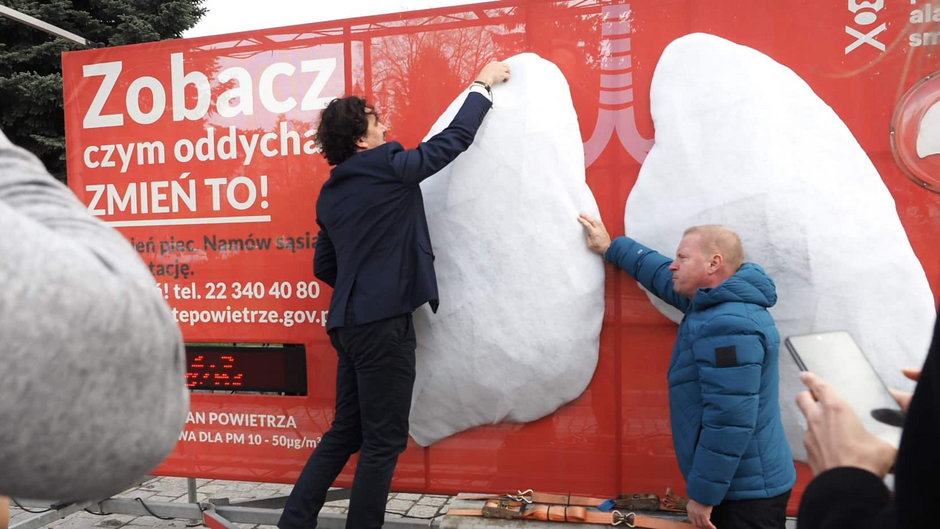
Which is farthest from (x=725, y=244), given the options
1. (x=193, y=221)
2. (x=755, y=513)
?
(x=193, y=221)

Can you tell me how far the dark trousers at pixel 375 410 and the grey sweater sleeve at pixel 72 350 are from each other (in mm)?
1970

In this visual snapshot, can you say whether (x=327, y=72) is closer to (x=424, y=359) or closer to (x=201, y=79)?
(x=201, y=79)

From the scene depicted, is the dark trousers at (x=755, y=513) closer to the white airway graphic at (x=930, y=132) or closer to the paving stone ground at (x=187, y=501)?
the white airway graphic at (x=930, y=132)

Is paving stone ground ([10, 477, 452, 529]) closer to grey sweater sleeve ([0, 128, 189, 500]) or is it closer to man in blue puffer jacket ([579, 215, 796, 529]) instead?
man in blue puffer jacket ([579, 215, 796, 529])

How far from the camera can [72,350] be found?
514mm

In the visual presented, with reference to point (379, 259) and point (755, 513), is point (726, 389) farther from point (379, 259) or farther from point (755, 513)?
point (379, 259)

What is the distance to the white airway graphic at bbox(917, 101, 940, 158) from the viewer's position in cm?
234

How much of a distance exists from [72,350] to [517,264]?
2233mm

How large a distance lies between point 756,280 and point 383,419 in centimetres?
152

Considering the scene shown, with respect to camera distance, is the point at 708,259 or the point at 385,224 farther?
the point at 385,224

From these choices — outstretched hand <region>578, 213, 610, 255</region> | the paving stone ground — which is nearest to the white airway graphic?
outstretched hand <region>578, 213, 610, 255</region>

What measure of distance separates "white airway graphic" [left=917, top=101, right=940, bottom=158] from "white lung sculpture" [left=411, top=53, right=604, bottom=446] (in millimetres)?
1216

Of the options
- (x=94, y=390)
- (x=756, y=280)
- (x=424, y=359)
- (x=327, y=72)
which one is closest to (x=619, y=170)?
(x=756, y=280)

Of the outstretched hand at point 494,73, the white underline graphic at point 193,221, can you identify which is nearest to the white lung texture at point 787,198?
the outstretched hand at point 494,73
